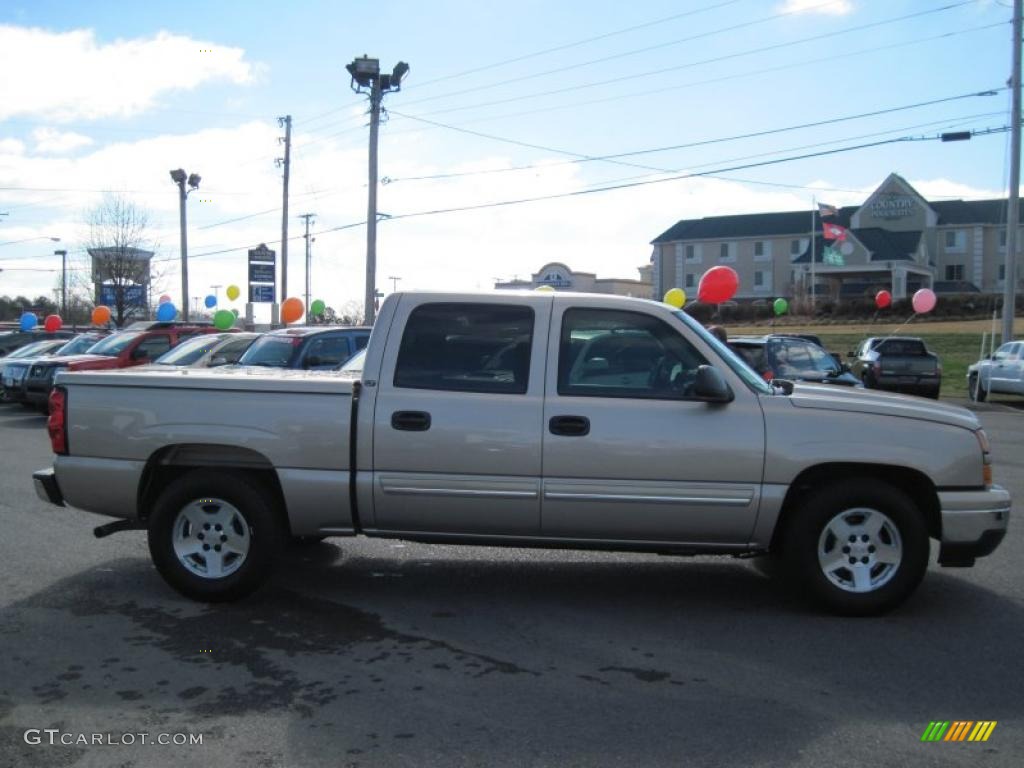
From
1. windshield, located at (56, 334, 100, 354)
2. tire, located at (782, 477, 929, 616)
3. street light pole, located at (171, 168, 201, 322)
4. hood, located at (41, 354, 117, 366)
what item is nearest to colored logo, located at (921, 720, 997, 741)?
tire, located at (782, 477, 929, 616)

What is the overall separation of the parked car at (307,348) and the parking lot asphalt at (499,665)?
22.3ft

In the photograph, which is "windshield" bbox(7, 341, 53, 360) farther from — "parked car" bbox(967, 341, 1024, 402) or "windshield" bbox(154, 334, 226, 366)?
"parked car" bbox(967, 341, 1024, 402)

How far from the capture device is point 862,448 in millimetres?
5551

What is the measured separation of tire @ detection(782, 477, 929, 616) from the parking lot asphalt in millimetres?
202

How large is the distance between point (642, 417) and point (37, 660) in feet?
11.6

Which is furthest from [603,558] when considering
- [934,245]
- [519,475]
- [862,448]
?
[934,245]

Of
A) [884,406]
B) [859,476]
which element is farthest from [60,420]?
[884,406]

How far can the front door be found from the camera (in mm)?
5578

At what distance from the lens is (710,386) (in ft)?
17.9

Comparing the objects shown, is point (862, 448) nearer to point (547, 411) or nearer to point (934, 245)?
point (547, 411)

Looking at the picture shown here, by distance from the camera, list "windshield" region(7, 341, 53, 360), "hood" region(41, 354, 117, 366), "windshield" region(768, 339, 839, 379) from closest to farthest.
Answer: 1. "windshield" region(768, 339, 839, 379)
2. "hood" region(41, 354, 117, 366)
3. "windshield" region(7, 341, 53, 360)

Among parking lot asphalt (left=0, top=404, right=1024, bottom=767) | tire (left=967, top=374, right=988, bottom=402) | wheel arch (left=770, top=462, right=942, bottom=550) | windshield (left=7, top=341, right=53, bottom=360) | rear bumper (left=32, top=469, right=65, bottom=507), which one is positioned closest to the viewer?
parking lot asphalt (left=0, top=404, right=1024, bottom=767)

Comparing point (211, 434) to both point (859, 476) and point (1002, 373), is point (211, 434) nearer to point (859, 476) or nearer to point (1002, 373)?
point (859, 476)

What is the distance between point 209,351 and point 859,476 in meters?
13.1
